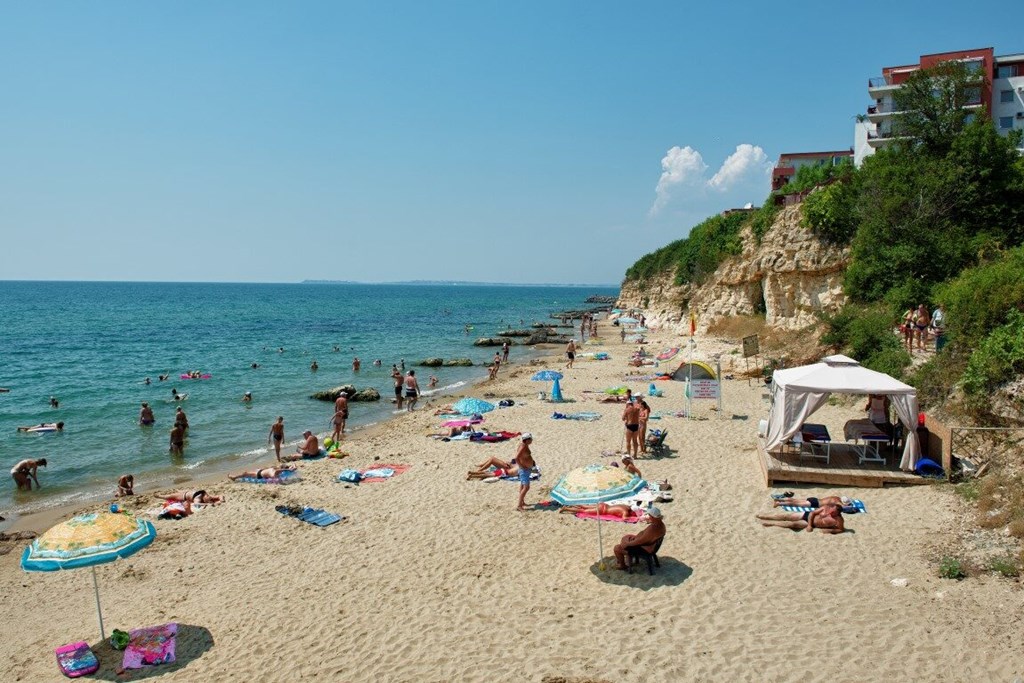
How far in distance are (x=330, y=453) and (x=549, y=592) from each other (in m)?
10.3

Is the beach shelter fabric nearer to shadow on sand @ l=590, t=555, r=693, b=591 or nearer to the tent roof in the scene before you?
the tent roof

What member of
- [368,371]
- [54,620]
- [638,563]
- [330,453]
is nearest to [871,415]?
[638,563]

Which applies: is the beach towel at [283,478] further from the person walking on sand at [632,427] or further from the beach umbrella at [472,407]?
the person walking on sand at [632,427]

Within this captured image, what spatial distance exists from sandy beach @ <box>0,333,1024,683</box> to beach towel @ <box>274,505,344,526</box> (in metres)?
0.20

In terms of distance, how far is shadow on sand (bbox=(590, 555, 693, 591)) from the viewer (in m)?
8.51

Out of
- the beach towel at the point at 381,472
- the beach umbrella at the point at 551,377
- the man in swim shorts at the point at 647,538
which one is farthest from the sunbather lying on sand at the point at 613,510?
the beach umbrella at the point at 551,377

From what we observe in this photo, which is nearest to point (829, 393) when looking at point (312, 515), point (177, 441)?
point (312, 515)

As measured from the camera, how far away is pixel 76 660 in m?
7.53

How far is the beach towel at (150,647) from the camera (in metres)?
7.44

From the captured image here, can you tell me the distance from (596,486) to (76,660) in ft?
21.7

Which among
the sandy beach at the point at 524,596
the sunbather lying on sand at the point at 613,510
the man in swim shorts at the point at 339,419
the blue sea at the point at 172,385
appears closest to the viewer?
the sandy beach at the point at 524,596

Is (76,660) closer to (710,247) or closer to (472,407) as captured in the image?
(472,407)

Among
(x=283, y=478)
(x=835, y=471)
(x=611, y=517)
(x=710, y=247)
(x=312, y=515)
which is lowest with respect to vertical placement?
(x=283, y=478)

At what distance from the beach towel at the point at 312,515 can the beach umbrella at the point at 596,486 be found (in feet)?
16.7
